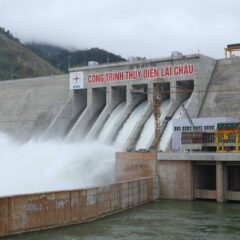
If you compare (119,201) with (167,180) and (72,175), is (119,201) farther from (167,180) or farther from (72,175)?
(72,175)

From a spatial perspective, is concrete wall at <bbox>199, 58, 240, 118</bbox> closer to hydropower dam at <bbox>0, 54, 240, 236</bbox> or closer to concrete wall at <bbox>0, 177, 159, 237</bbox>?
hydropower dam at <bbox>0, 54, 240, 236</bbox>

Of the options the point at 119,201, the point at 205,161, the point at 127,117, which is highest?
the point at 127,117

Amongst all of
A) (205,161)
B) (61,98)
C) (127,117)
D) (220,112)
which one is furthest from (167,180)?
(61,98)

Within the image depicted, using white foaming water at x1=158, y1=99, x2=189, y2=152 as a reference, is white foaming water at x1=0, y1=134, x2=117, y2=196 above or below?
below

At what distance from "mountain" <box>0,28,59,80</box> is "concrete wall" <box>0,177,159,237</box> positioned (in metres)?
90.0

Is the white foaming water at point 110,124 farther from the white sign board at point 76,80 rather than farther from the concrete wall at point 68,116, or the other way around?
the concrete wall at point 68,116

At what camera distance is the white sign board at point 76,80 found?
2082 inches

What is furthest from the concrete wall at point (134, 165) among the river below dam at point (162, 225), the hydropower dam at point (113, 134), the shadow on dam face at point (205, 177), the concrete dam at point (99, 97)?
the concrete dam at point (99, 97)

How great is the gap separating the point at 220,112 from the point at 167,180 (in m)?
9.51

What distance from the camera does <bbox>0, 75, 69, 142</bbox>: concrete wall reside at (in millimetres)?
55062

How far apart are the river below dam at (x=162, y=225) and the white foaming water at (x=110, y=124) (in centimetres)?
1428

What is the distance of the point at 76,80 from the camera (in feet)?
174

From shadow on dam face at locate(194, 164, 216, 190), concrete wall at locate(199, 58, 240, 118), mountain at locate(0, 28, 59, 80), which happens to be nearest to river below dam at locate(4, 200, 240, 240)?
shadow on dam face at locate(194, 164, 216, 190)

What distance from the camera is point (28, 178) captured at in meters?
36.4
